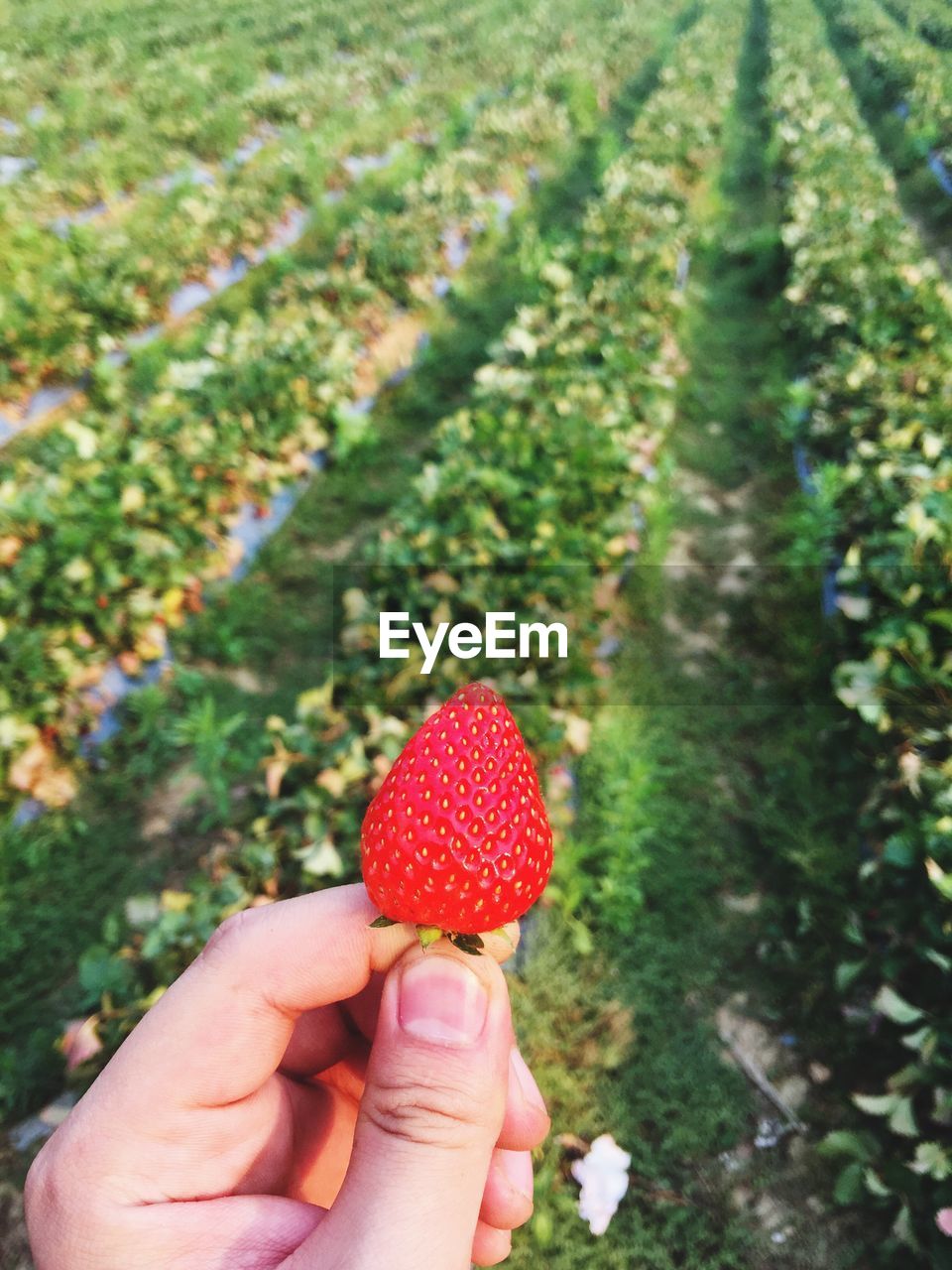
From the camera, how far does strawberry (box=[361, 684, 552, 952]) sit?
Result: 4.56 feet

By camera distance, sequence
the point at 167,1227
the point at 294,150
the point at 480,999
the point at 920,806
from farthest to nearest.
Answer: the point at 294,150
the point at 920,806
the point at 480,999
the point at 167,1227

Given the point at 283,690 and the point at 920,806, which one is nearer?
the point at 920,806

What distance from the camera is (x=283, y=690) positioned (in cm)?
443

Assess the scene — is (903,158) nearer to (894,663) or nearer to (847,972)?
(894,663)

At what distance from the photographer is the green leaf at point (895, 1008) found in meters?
2.64

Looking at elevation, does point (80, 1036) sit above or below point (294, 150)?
below

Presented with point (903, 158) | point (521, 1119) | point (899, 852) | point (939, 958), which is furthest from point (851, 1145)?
point (903, 158)

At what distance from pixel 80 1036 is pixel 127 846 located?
1257 mm

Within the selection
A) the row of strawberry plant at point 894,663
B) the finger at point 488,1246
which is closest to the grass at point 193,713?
the finger at point 488,1246

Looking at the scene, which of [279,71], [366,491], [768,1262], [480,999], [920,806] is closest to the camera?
[480,999]

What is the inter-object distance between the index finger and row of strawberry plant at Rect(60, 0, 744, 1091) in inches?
48.7

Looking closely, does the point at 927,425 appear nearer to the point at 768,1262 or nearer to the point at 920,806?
the point at 920,806

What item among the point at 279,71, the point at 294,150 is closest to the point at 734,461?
the point at 294,150

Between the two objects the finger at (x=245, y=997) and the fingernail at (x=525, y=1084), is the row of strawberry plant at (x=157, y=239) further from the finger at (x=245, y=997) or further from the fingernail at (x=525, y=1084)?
the fingernail at (x=525, y=1084)
